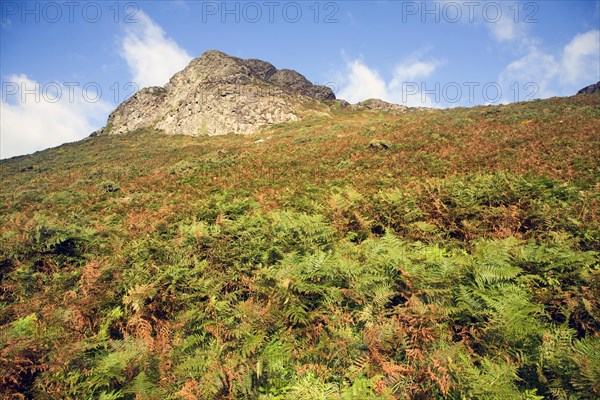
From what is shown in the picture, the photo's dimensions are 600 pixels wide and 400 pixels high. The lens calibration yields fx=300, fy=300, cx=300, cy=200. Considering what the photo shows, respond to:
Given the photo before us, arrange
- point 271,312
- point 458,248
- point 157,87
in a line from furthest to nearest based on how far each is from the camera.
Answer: point 157,87, point 458,248, point 271,312

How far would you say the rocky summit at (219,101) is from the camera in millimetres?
60625

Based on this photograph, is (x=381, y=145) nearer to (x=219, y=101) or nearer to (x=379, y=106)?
(x=219, y=101)

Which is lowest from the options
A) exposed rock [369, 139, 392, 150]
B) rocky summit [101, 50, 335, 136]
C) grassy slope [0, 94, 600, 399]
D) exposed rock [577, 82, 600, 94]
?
grassy slope [0, 94, 600, 399]

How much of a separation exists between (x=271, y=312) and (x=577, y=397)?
11.1 ft

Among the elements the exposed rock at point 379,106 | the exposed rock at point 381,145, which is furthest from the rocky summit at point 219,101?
the exposed rock at point 381,145

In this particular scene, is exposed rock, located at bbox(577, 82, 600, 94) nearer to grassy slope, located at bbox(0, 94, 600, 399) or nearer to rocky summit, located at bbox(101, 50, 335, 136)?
rocky summit, located at bbox(101, 50, 335, 136)

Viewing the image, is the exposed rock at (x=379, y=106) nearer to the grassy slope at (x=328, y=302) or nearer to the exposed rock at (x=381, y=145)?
the exposed rock at (x=381, y=145)

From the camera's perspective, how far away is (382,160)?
15305 mm

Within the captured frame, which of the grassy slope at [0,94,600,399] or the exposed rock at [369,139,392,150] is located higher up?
the exposed rock at [369,139,392,150]

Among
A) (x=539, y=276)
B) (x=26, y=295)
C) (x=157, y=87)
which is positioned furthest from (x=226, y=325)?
(x=157, y=87)

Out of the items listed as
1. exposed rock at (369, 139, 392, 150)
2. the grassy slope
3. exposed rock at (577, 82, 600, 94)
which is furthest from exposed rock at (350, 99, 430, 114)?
the grassy slope

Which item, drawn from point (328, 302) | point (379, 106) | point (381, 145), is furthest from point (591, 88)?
point (328, 302)

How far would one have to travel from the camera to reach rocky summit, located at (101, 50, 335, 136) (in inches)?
2387

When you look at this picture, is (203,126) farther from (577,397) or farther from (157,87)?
(577,397)
